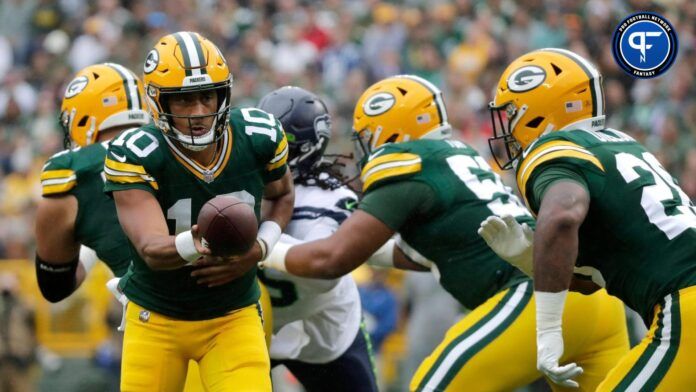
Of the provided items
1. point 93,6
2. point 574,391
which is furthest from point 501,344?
point 93,6

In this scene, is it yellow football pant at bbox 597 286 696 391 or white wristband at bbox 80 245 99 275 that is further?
white wristband at bbox 80 245 99 275

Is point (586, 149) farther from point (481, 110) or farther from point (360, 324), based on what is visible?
point (481, 110)

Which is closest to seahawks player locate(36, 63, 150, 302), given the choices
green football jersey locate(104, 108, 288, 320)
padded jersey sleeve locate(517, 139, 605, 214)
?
green football jersey locate(104, 108, 288, 320)

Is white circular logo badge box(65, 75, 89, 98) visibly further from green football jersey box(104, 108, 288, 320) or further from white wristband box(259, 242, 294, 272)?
white wristband box(259, 242, 294, 272)

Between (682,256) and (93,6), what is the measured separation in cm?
1291

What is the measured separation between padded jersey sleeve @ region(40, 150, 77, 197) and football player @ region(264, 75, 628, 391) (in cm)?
→ 99

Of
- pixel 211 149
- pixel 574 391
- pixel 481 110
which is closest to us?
pixel 211 149

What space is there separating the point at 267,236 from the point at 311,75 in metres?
9.62

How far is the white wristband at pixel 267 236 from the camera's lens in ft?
16.1

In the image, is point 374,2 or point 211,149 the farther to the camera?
point 374,2

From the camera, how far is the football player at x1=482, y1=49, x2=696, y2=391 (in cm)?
423

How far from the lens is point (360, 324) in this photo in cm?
642

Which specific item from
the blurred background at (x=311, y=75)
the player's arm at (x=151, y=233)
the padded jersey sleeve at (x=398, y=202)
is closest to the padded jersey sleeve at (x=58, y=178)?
the player's arm at (x=151, y=233)

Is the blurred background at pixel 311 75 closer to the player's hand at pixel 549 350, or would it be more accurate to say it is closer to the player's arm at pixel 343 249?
the player's arm at pixel 343 249
